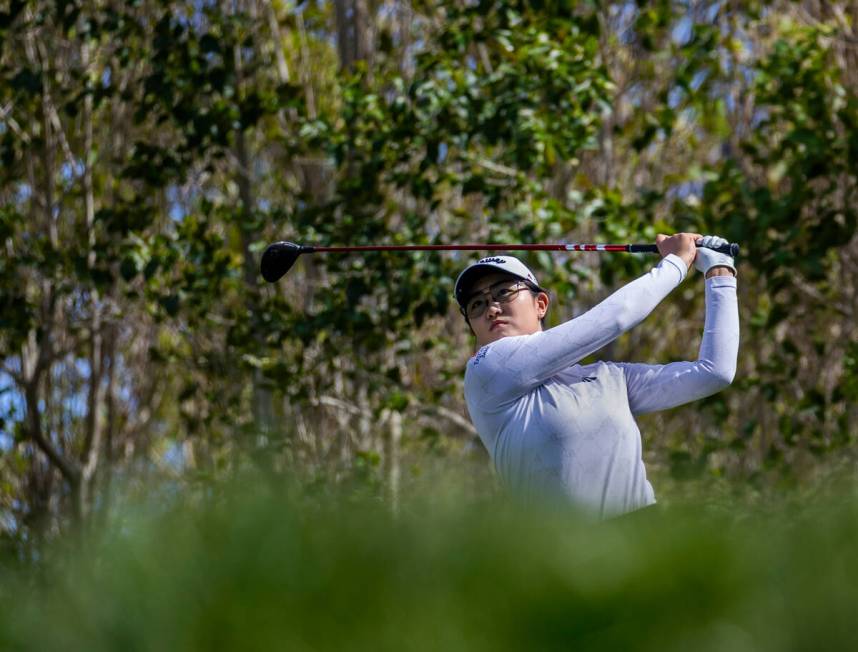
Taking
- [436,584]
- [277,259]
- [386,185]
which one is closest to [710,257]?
[277,259]

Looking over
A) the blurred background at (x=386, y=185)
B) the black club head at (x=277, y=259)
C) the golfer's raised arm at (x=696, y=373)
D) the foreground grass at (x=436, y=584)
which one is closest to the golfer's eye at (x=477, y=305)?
the golfer's raised arm at (x=696, y=373)

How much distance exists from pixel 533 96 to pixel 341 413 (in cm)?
423

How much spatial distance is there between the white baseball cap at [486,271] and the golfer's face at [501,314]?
1cm

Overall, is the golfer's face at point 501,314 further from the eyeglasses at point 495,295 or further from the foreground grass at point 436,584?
the foreground grass at point 436,584

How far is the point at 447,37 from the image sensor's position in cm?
851

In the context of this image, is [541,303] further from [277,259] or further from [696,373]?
[277,259]

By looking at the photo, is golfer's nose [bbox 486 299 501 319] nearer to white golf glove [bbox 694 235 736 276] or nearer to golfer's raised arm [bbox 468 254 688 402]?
golfer's raised arm [bbox 468 254 688 402]

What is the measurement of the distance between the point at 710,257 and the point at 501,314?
56 centimetres

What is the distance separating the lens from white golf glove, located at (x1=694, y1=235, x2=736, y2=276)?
3611mm

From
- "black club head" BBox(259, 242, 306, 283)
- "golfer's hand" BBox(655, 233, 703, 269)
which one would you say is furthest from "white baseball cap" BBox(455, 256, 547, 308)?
"black club head" BBox(259, 242, 306, 283)

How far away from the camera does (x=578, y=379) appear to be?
3396mm

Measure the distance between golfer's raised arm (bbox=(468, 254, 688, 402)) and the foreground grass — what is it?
2034mm

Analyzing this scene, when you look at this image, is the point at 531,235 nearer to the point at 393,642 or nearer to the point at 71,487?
the point at 71,487

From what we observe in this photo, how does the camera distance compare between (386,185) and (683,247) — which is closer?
(683,247)
